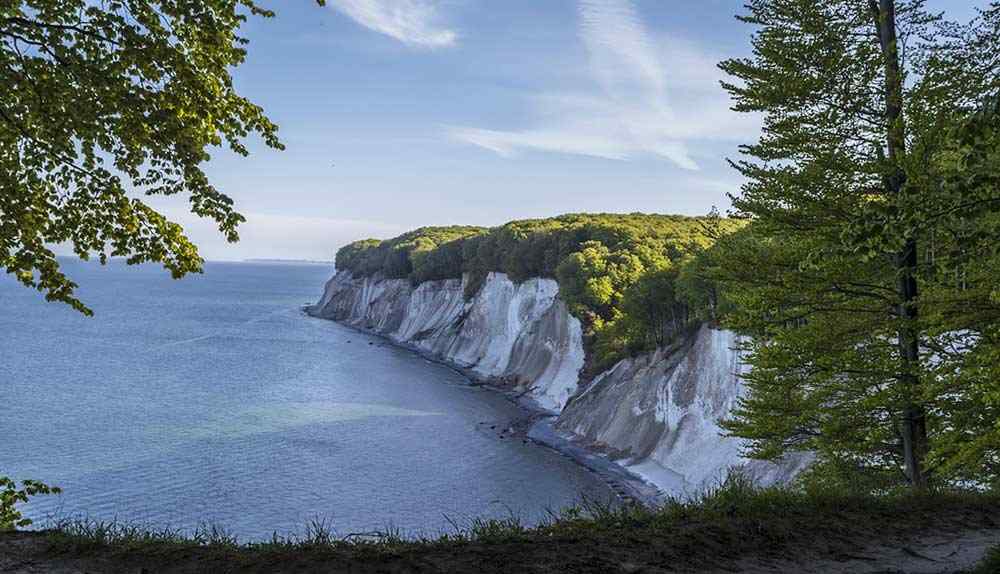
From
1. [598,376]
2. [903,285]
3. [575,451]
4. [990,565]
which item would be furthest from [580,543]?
[598,376]

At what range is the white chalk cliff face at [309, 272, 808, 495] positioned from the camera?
41.1 m

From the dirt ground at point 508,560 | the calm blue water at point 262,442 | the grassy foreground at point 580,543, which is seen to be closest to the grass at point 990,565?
the grassy foreground at point 580,543

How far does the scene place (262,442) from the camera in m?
50.9

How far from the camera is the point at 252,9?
29.2ft

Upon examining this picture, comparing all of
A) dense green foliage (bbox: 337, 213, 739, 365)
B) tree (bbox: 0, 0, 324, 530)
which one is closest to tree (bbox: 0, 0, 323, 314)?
tree (bbox: 0, 0, 324, 530)

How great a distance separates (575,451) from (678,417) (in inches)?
357

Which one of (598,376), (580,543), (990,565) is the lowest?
(598,376)

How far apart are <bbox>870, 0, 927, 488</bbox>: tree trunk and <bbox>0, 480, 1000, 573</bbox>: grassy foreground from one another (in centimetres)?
477

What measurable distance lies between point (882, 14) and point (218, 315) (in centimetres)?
16239

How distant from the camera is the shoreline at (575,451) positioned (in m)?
39.7

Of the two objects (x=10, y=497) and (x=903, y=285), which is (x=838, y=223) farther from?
(x=10, y=497)

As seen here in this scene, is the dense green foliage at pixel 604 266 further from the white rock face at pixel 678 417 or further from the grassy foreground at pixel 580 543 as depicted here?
the grassy foreground at pixel 580 543

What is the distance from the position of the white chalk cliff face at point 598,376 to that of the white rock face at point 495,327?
0.18 m

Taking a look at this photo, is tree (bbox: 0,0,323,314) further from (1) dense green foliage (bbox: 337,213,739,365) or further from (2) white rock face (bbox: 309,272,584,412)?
(2) white rock face (bbox: 309,272,584,412)
